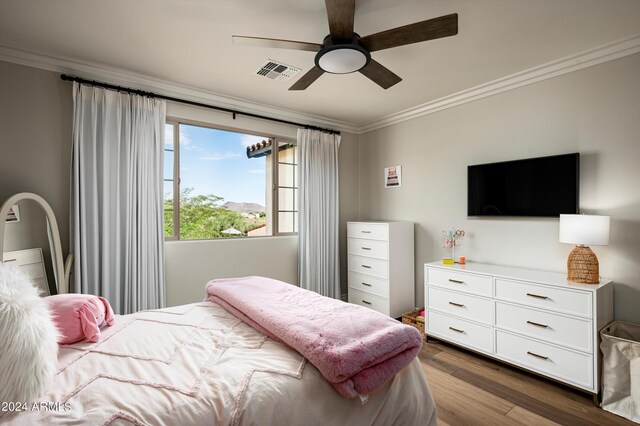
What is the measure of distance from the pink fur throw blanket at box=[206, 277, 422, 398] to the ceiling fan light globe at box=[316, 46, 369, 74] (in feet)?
5.01

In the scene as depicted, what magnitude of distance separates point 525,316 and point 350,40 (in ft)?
8.12

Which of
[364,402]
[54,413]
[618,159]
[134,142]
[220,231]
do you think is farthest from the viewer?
[220,231]

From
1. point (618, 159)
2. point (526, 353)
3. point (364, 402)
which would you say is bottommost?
point (526, 353)

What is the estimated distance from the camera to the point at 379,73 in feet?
7.50

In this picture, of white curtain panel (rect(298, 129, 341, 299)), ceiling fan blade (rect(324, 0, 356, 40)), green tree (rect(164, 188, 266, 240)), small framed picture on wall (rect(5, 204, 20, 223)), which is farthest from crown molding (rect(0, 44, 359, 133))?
ceiling fan blade (rect(324, 0, 356, 40))

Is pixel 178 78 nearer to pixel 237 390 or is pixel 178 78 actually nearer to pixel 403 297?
pixel 237 390

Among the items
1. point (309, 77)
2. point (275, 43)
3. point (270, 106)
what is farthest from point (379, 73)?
point (270, 106)

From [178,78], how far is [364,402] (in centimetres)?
314

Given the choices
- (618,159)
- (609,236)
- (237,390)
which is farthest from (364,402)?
(618,159)

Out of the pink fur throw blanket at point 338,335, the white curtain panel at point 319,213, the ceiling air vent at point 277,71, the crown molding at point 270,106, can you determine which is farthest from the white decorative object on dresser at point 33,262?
the white curtain panel at point 319,213

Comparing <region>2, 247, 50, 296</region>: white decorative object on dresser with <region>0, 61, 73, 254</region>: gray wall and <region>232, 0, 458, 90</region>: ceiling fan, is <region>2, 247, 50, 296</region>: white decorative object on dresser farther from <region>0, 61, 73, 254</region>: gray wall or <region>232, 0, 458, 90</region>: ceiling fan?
<region>232, 0, 458, 90</region>: ceiling fan

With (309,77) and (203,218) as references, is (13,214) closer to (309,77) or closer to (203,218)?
(203,218)

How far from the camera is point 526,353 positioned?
8.26 ft

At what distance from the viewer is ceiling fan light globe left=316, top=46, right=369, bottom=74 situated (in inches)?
76.6
